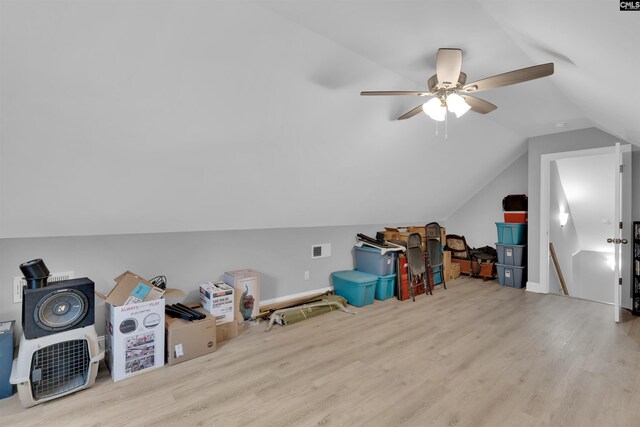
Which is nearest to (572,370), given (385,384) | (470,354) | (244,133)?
(470,354)

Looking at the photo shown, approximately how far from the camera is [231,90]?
2135 mm

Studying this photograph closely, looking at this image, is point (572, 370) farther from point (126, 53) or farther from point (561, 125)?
point (126, 53)

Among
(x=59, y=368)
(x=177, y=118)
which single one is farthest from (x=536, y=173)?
(x=59, y=368)

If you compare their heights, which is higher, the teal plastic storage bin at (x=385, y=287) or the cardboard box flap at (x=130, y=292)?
the cardboard box flap at (x=130, y=292)

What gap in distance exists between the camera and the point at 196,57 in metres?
1.86

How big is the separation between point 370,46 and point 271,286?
2881 mm

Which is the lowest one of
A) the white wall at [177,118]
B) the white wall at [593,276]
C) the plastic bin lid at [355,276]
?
the white wall at [593,276]

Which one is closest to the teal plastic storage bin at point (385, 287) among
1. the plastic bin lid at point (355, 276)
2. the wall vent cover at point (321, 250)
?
the plastic bin lid at point (355, 276)

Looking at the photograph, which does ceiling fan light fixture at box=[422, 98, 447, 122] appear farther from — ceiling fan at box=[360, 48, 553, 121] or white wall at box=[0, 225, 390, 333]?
white wall at box=[0, 225, 390, 333]

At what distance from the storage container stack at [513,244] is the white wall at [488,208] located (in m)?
0.44

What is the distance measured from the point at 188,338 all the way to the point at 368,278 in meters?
2.36

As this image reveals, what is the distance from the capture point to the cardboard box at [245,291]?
10.6ft

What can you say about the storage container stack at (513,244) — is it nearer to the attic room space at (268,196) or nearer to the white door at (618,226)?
the attic room space at (268,196)

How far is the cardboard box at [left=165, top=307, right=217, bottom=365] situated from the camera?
2.52 m
